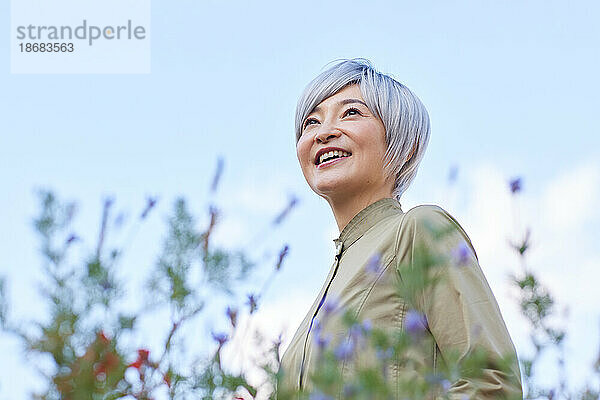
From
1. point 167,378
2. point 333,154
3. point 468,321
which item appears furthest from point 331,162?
point 167,378

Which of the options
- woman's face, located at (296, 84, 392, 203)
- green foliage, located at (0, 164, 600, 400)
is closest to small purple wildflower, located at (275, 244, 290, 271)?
green foliage, located at (0, 164, 600, 400)

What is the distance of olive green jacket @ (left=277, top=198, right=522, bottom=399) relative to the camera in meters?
1.44

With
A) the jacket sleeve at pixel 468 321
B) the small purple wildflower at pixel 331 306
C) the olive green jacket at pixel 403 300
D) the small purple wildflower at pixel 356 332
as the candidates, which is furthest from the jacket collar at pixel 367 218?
the small purple wildflower at pixel 356 332

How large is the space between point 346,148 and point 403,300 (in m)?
0.47

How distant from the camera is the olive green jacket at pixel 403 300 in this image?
1.44 m

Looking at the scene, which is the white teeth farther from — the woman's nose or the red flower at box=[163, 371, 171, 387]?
the red flower at box=[163, 371, 171, 387]

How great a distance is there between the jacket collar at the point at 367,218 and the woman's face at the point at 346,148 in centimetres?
3

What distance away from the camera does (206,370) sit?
991 millimetres

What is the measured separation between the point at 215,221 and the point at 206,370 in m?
0.21

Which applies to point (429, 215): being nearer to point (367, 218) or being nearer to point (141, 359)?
point (367, 218)

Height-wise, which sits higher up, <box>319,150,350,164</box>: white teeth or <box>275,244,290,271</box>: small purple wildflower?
<box>319,150,350,164</box>: white teeth

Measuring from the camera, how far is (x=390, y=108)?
2.14m

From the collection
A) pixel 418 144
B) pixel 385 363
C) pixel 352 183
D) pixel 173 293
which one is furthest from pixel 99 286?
pixel 418 144

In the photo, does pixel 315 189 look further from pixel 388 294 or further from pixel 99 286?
pixel 99 286
